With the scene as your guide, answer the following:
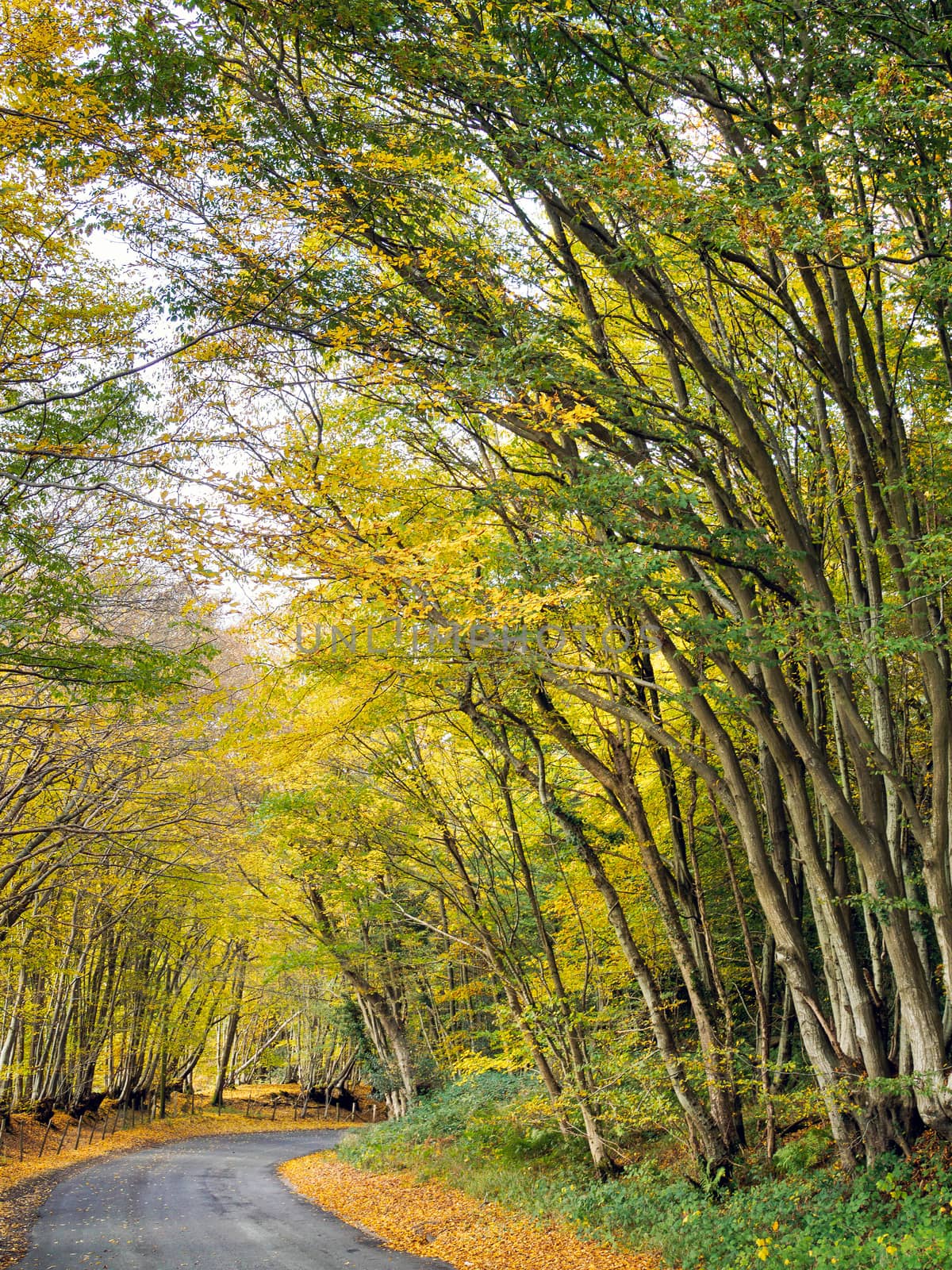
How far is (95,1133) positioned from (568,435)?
21382 mm

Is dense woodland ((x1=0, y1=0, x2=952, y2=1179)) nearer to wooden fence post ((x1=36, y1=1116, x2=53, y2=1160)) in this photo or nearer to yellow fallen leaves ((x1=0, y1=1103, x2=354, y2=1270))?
yellow fallen leaves ((x1=0, y1=1103, x2=354, y2=1270))

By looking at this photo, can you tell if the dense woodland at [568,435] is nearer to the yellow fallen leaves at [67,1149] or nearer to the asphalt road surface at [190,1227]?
the asphalt road surface at [190,1227]

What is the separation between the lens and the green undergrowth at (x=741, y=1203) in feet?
18.3

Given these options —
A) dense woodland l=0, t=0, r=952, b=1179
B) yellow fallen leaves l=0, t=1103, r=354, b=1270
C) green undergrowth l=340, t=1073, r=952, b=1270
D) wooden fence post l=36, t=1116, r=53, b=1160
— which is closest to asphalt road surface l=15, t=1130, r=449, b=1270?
yellow fallen leaves l=0, t=1103, r=354, b=1270

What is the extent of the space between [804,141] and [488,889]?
891cm

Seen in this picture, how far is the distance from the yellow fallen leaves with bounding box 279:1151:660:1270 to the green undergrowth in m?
0.22

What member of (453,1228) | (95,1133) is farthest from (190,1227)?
(95,1133)

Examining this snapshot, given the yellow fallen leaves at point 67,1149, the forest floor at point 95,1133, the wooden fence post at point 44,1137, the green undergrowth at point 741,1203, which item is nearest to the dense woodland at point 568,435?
the green undergrowth at point 741,1203

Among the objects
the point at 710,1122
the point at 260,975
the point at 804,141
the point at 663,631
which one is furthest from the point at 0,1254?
the point at 260,975

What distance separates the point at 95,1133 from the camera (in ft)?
66.5

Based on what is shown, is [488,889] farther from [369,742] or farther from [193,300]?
[193,300]

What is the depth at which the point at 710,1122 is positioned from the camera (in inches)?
309

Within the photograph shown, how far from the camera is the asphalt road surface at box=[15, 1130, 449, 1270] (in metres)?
7.85

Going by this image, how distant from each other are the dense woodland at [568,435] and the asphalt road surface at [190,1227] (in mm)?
2750
